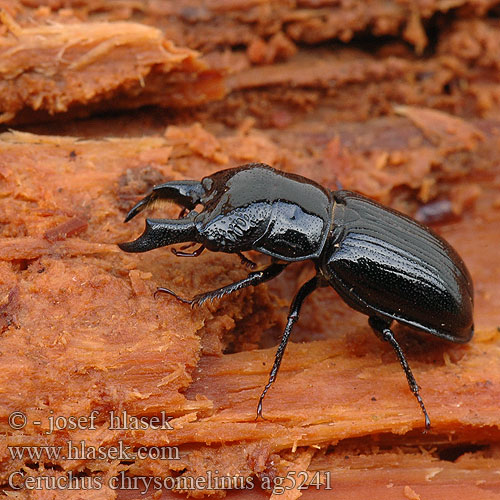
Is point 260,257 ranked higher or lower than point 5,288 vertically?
lower

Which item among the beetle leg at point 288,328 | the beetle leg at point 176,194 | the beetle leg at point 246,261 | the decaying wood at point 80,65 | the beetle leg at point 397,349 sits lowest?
the beetle leg at point 397,349

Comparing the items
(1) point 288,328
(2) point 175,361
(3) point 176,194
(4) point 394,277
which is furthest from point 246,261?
(4) point 394,277

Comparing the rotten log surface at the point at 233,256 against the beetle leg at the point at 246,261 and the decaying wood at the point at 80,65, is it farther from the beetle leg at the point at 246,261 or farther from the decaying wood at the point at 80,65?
the beetle leg at the point at 246,261

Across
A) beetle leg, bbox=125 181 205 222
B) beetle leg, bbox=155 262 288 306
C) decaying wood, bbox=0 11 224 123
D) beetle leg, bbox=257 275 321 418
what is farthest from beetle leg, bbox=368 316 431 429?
decaying wood, bbox=0 11 224 123

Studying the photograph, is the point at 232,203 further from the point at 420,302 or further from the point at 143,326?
the point at 420,302

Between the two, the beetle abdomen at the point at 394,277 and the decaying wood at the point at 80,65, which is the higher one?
the decaying wood at the point at 80,65

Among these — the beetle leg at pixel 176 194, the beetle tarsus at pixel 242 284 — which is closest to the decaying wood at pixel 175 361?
the beetle tarsus at pixel 242 284

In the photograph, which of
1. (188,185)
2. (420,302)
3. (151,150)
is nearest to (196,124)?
(151,150)

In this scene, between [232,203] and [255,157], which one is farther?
[255,157]
